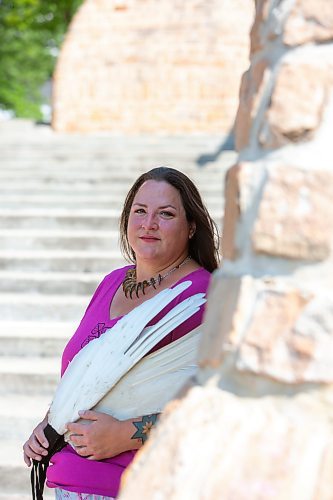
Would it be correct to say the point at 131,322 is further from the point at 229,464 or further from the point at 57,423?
the point at 229,464

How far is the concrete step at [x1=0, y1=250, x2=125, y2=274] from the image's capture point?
209 inches

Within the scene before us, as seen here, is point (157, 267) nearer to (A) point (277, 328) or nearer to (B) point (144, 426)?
(B) point (144, 426)

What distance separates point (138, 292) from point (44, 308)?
2.70m

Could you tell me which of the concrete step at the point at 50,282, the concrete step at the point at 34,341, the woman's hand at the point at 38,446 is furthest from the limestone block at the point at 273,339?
the concrete step at the point at 50,282

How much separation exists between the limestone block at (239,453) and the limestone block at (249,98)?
1.56ft

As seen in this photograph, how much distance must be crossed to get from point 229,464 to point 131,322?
2.65ft

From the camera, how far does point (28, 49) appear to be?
25.4 metres

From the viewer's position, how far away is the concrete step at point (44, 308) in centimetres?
478

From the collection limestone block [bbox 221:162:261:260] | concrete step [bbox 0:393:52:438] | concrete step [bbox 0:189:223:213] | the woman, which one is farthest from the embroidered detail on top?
concrete step [bbox 0:189:223:213]

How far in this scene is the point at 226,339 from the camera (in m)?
1.32

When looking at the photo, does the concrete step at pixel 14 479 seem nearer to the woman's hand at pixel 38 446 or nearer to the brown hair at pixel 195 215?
the woman's hand at pixel 38 446

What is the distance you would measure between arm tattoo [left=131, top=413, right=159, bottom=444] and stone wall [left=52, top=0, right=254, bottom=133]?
987 cm

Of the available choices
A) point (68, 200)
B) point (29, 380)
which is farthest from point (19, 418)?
point (68, 200)

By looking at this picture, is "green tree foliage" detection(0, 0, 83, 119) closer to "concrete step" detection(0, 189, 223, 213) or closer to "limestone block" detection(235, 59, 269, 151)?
"concrete step" detection(0, 189, 223, 213)
